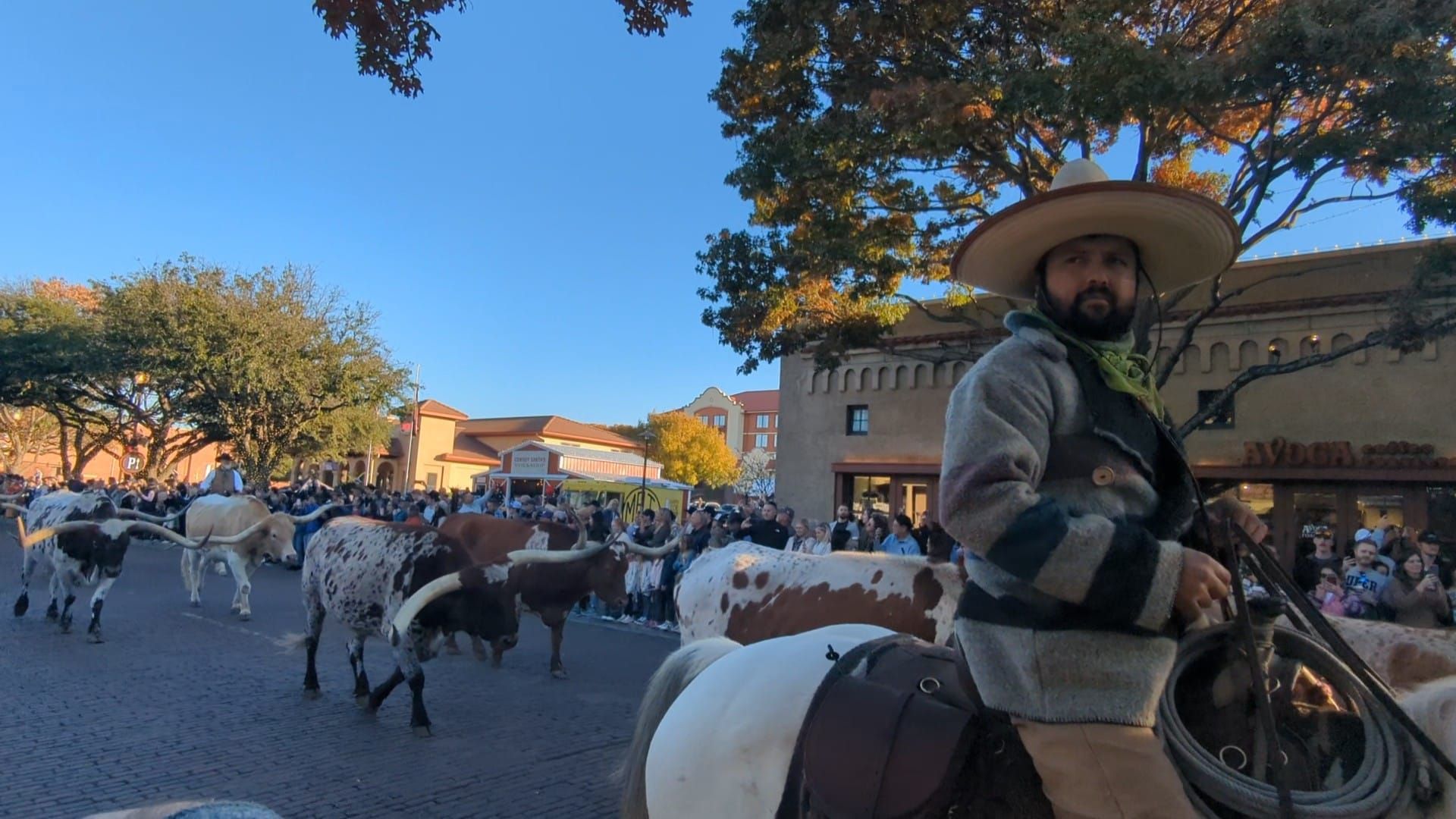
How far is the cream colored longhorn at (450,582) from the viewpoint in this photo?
19.6 feet

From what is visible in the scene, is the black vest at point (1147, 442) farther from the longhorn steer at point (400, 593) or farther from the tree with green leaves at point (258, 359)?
the tree with green leaves at point (258, 359)

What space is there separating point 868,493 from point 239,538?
44.7 feet

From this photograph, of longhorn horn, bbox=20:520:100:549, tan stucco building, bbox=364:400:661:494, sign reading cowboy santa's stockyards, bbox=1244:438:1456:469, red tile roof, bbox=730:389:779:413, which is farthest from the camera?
red tile roof, bbox=730:389:779:413

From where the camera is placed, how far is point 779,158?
12.4 m

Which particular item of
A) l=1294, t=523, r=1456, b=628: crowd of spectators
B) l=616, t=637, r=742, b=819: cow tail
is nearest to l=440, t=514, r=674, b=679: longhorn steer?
l=616, t=637, r=742, b=819: cow tail

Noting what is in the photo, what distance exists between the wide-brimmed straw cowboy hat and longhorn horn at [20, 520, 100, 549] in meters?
11.4

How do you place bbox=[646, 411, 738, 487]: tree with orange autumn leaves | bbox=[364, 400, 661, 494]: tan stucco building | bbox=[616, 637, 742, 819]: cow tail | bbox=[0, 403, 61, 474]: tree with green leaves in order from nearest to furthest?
bbox=[616, 637, 742, 819]: cow tail < bbox=[0, 403, 61, 474]: tree with green leaves < bbox=[364, 400, 661, 494]: tan stucco building < bbox=[646, 411, 738, 487]: tree with orange autumn leaves

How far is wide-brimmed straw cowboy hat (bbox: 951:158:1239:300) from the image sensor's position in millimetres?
1832

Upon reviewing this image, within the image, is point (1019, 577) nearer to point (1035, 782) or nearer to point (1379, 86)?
point (1035, 782)

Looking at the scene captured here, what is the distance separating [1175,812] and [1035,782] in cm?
28

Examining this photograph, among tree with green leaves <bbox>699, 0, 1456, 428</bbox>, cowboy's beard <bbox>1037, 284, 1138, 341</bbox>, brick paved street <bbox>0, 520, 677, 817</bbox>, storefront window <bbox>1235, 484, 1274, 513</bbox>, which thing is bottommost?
brick paved street <bbox>0, 520, 677, 817</bbox>

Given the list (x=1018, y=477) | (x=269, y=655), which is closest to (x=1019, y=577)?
(x=1018, y=477)

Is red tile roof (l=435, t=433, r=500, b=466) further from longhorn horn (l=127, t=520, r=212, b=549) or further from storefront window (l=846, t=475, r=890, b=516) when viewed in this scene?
longhorn horn (l=127, t=520, r=212, b=549)

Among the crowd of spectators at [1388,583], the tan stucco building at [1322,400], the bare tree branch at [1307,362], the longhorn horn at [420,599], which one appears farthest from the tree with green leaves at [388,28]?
the tan stucco building at [1322,400]
